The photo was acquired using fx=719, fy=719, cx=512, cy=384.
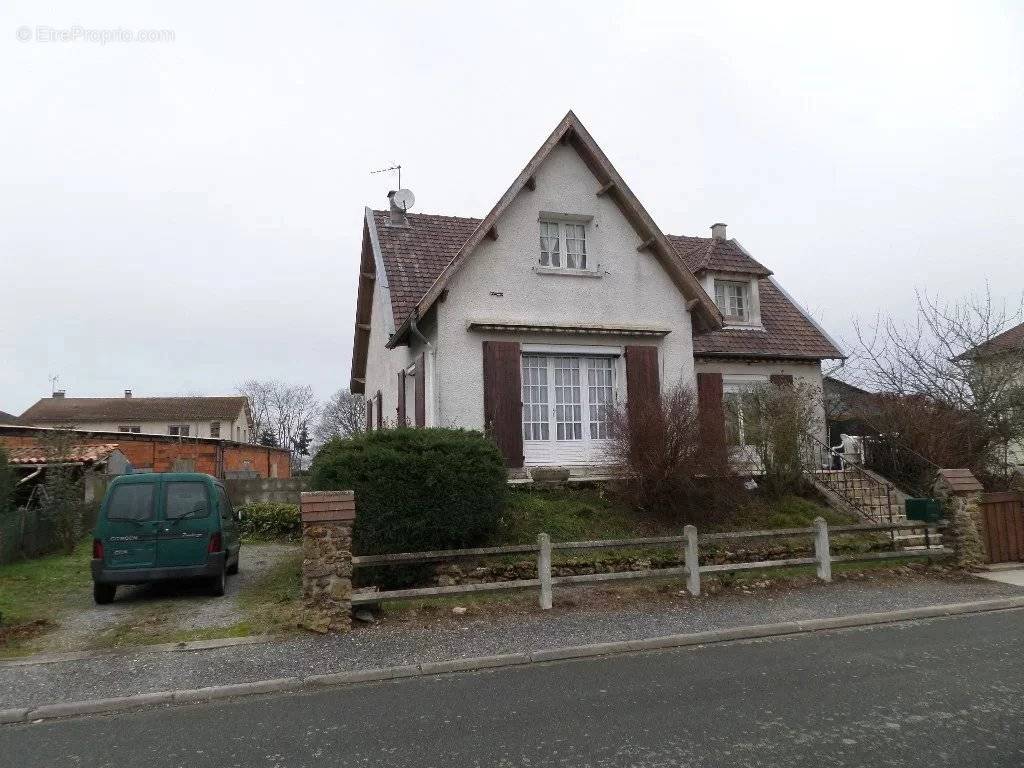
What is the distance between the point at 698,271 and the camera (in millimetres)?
18453

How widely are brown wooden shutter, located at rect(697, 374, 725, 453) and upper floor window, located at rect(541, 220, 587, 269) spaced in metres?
4.02

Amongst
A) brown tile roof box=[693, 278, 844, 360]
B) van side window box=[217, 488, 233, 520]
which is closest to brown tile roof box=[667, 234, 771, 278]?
brown tile roof box=[693, 278, 844, 360]

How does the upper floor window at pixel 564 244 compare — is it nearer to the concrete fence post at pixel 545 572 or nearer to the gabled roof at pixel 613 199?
the gabled roof at pixel 613 199

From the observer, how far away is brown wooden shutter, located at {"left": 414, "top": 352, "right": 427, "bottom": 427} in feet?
47.8

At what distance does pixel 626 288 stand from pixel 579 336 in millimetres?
1668

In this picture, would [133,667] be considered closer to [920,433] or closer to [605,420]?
[605,420]

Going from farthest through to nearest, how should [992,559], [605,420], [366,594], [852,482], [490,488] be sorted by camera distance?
[852,482] → [605,420] → [992,559] → [490,488] → [366,594]

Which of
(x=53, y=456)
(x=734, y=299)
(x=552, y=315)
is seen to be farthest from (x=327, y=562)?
(x=734, y=299)

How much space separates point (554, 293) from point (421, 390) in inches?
134

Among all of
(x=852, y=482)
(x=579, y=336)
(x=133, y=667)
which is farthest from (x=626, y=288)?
(x=133, y=667)

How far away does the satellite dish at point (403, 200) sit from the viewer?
18.3m

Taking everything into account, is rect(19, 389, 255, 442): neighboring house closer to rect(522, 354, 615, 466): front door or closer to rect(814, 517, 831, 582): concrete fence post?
rect(522, 354, 615, 466): front door

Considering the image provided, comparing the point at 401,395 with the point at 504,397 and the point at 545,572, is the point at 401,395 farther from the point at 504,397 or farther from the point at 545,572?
the point at 545,572

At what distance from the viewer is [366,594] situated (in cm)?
848
